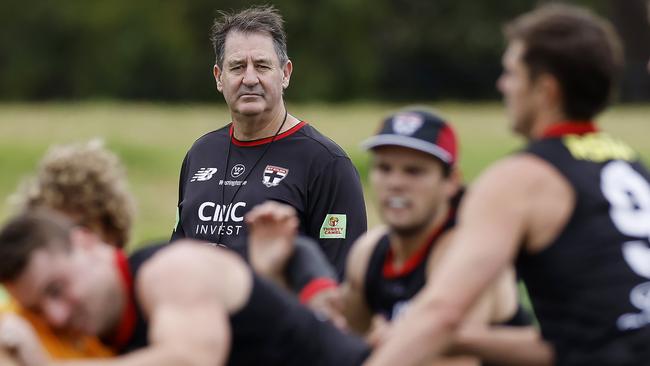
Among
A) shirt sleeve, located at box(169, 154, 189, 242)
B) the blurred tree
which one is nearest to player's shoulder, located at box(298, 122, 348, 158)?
shirt sleeve, located at box(169, 154, 189, 242)

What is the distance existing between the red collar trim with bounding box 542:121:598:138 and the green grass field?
53.3ft

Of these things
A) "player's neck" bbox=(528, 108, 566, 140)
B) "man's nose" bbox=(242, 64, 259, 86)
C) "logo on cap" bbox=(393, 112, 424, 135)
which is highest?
"man's nose" bbox=(242, 64, 259, 86)

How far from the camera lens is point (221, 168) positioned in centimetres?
812

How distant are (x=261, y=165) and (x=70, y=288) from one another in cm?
289

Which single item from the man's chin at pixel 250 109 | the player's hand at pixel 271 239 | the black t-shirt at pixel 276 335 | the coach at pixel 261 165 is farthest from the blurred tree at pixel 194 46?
the black t-shirt at pixel 276 335

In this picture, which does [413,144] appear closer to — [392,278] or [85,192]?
[392,278]

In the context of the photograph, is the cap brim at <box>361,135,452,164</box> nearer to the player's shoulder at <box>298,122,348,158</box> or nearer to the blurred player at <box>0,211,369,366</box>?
the blurred player at <box>0,211,369,366</box>

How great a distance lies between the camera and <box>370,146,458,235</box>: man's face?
5.78m

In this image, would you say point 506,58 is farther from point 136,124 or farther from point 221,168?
point 136,124

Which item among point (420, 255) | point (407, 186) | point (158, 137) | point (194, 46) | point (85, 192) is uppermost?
point (194, 46)

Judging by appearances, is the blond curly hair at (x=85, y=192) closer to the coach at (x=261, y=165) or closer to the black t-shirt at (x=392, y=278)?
the black t-shirt at (x=392, y=278)

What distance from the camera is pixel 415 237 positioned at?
588 centimetres

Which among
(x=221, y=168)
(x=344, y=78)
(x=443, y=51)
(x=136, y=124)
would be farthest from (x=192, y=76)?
(x=221, y=168)

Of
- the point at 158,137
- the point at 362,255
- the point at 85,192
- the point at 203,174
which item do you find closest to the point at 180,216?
the point at 203,174
